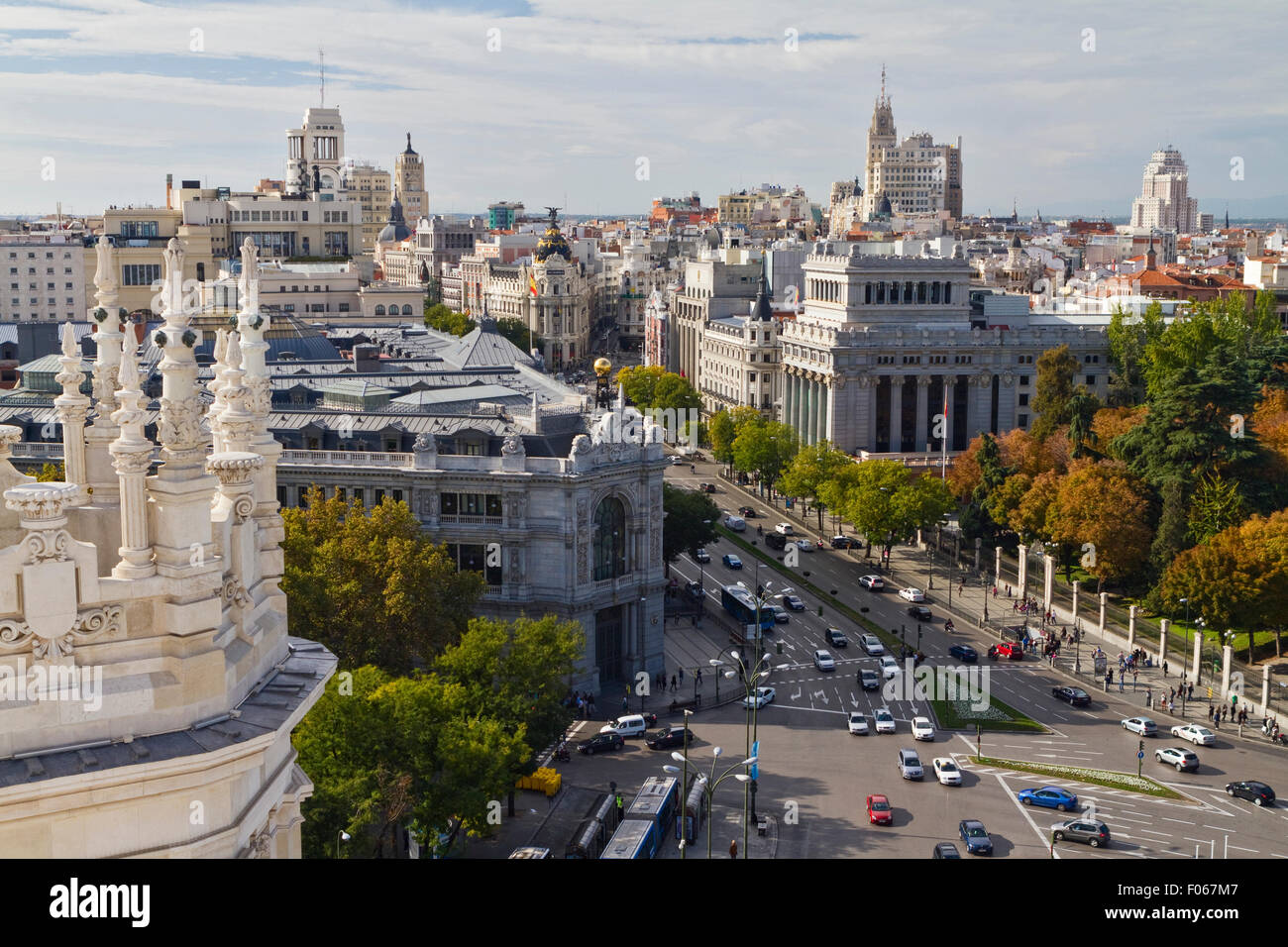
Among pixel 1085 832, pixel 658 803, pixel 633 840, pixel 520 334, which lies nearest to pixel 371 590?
pixel 658 803

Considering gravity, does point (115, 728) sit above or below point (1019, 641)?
above

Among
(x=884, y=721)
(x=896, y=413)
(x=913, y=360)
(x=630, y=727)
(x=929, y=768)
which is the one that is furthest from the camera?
(x=896, y=413)

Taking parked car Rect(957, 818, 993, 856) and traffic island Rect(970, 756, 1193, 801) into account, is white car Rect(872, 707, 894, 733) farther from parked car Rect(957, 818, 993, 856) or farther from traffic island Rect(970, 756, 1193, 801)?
parked car Rect(957, 818, 993, 856)

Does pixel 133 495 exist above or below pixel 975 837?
above

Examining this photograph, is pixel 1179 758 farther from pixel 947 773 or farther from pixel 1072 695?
pixel 947 773

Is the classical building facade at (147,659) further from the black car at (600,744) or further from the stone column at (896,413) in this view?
the stone column at (896,413)

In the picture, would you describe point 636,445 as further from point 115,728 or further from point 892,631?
point 115,728

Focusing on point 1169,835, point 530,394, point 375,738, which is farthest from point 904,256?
point 375,738
